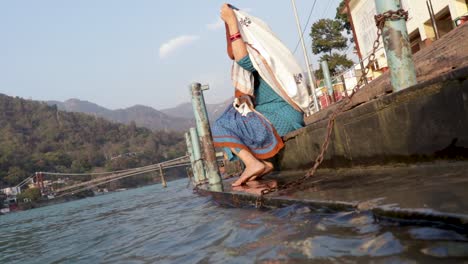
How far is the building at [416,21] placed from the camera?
13595 mm

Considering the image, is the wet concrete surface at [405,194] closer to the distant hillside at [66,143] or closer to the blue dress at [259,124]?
the blue dress at [259,124]

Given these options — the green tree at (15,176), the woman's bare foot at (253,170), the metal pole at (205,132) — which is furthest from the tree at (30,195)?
the woman's bare foot at (253,170)

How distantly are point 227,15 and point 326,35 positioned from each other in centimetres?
2649

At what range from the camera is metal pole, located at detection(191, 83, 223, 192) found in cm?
523

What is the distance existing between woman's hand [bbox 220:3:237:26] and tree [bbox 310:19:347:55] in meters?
25.6

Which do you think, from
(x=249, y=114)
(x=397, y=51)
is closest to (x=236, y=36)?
(x=249, y=114)

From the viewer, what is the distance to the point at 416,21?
653 inches

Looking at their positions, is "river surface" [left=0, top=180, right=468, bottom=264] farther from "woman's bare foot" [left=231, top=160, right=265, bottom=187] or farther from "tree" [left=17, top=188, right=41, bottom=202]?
"tree" [left=17, top=188, right=41, bottom=202]

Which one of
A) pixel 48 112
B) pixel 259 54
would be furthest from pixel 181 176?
pixel 259 54

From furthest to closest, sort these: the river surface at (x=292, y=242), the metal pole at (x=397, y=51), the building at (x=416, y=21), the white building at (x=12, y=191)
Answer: the white building at (x=12, y=191) < the building at (x=416, y=21) < the metal pole at (x=397, y=51) < the river surface at (x=292, y=242)

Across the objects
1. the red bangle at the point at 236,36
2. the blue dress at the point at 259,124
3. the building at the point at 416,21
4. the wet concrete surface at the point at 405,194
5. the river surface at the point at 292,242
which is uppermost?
the building at the point at 416,21

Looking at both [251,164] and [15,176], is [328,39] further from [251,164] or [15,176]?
[15,176]

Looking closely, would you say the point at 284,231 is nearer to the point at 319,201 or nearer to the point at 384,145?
the point at 319,201

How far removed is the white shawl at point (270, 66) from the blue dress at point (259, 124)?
4.7 inches
